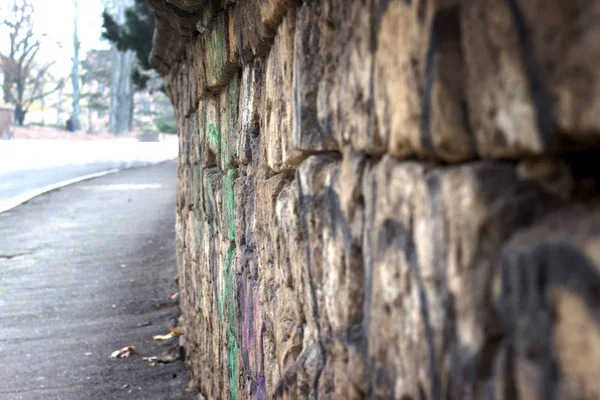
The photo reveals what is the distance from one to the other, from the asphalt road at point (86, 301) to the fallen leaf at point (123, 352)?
0.23 feet

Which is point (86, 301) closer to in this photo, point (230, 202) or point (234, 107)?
point (230, 202)

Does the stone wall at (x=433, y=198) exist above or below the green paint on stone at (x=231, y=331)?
above

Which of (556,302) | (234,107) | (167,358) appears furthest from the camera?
(167,358)

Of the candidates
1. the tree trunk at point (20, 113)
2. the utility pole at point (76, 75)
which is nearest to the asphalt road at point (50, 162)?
the tree trunk at point (20, 113)

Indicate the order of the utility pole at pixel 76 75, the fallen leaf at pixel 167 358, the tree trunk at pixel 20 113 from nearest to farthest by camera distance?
the fallen leaf at pixel 167 358 → the tree trunk at pixel 20 113 → the utility pole at pixel 76 75

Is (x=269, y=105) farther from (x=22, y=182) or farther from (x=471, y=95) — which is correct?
(x=22, y=182)

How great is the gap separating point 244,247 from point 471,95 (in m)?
2.26

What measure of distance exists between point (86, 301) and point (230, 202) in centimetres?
500

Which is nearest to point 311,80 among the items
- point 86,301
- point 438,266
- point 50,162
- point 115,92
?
point 438,266

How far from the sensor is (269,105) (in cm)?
265

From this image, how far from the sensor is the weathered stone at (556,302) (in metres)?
0.86

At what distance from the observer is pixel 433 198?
1.17m

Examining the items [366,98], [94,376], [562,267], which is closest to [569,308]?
[562,267]

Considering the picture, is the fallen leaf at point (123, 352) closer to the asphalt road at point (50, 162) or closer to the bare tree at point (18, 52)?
the asphalt road at point (50, 162)
